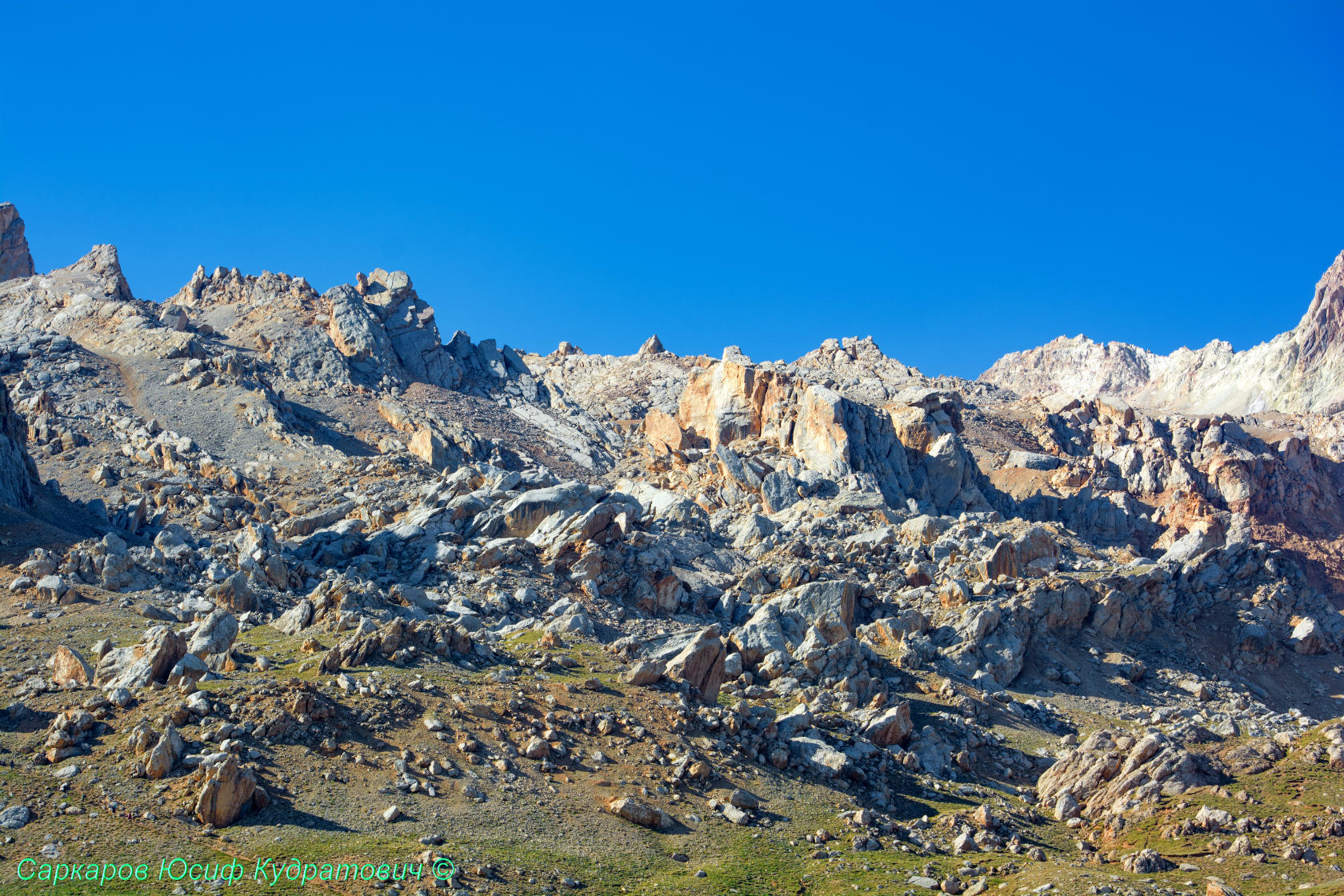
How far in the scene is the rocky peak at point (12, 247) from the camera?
6501 inches

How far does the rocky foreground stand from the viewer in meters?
31.0

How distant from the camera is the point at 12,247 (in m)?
167

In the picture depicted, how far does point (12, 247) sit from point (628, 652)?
174295 millimetres

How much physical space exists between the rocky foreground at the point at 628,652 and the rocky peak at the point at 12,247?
47083mm

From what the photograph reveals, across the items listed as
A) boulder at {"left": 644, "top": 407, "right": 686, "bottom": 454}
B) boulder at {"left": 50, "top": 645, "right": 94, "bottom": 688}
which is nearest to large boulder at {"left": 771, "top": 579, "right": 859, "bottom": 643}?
boulder at {"left": 50, "top": 645, "right": 94, "bottom": 688}

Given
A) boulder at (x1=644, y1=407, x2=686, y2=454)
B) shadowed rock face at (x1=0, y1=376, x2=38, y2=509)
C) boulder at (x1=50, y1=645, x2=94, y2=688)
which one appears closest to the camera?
boulder at (x1=50, y1=645, x2=94, y2=688)

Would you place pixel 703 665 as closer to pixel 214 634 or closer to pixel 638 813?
pixel 638 813

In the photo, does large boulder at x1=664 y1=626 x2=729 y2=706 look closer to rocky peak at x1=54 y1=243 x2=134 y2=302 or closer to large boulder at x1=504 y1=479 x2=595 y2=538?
large boulder at x1=504 y1=479 x2=595 y2=538

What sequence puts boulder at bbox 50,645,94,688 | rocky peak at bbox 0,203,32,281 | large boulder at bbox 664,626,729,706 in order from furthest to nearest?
rocky peak at bbox 0,203,32,281 < large boulder at bbox 664,626,729,706 < boulder at bbox 50,645,94,688

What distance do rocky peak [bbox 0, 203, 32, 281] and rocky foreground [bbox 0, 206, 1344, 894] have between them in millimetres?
47083

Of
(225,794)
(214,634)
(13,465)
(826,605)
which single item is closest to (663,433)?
(826,605)

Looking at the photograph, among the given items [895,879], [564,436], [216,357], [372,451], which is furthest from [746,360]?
[895,879]

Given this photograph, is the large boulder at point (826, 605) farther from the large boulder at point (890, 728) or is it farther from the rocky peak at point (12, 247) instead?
the rocky peak at point (12, 247)

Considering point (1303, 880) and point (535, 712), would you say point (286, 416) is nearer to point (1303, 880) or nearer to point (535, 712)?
point (535, 712)
